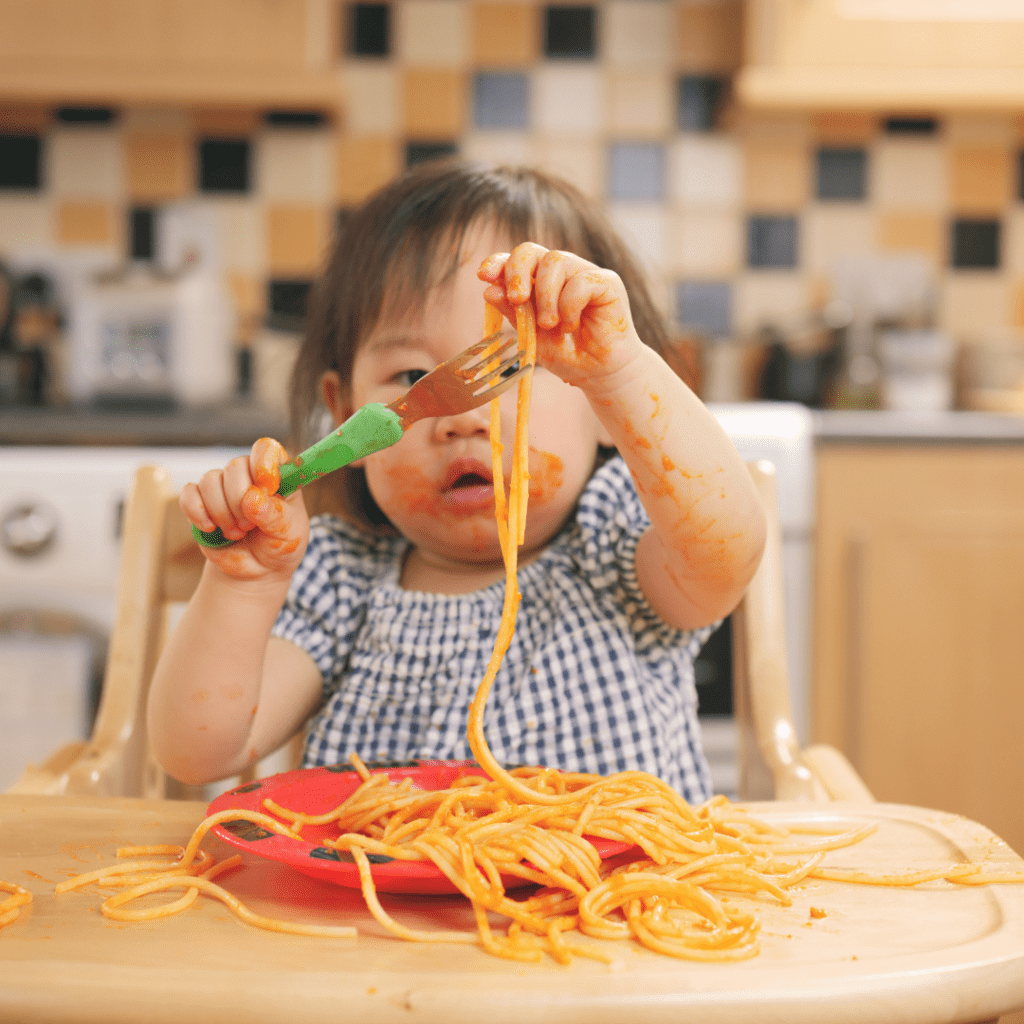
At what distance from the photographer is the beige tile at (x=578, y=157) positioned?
2520 mm

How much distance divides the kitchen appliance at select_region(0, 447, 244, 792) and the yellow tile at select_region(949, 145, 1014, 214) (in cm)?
173

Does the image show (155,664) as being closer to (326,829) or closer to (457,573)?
(457,573)

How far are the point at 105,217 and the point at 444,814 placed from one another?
2265mm

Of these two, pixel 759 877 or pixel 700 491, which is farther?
pixel 700 491

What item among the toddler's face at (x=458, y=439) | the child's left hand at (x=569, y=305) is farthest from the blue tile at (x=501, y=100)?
the child's left hand at (x=569, y=305)

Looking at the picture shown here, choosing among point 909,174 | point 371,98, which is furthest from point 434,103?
point 909,174

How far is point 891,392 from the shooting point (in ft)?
7.48

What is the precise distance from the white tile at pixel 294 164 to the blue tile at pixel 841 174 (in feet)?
3.56

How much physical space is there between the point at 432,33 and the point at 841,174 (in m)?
0.95

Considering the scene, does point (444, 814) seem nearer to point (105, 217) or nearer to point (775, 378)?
point (775, 378)

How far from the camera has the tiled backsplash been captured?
98.0 inches

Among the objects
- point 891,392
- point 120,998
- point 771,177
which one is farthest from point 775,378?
point 120,998

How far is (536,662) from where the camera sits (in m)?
0.89

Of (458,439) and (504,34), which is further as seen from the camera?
(504,34)
